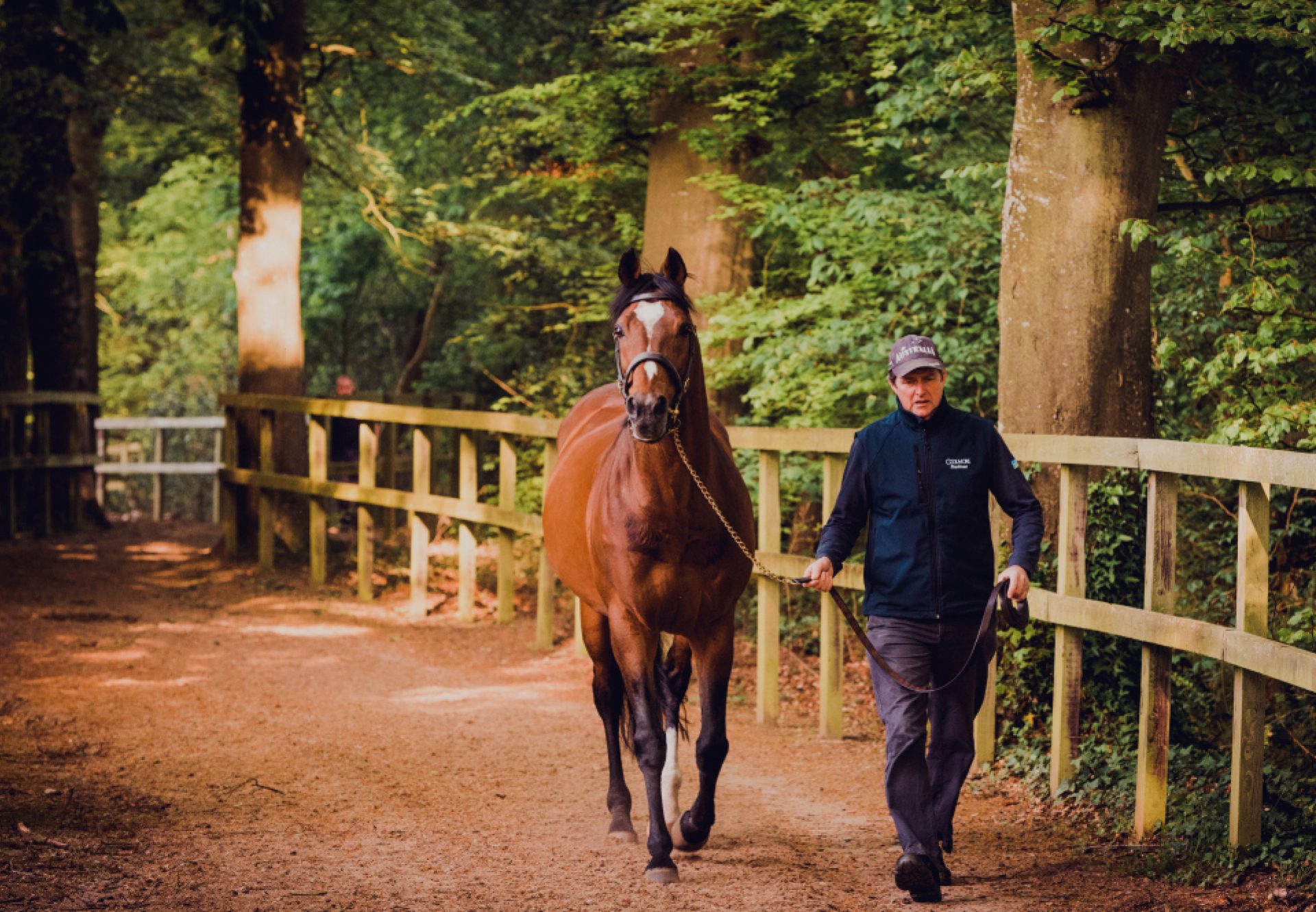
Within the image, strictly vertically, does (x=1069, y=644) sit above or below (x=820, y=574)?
below

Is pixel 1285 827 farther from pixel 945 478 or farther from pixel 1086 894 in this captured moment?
pixel 945 478

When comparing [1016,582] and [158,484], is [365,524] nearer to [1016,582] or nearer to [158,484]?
[1016,582]

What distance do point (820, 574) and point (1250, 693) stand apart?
5.13 ft

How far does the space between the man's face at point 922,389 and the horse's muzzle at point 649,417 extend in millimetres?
817

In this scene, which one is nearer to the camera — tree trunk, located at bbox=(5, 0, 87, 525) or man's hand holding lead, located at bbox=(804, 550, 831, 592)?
man's hand holding lead, located at bbox=(804, 550, 831, 592)

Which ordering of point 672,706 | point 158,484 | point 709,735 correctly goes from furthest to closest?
point 158,484, point 672,706, point 709,735

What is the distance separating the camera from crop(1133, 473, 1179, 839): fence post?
523 cm

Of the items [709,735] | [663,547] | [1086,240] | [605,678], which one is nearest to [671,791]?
[709,735]

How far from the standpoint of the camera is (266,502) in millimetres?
13172

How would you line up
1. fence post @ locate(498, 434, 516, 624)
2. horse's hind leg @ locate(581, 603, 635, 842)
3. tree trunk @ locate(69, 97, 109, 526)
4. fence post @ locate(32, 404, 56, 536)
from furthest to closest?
tree trunk @ locate(69, 97, 109, 526) < fence post @ locate(32, 404, 56, 536) < fence post @ locate(498, 434, 516, 624) < horse's hind leg @ locate(581, 603, 635, 842)

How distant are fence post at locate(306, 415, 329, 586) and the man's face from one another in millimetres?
8455

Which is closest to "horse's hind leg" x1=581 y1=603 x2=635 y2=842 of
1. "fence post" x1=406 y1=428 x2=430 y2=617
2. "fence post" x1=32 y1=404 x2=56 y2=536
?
"fence post" x1=406 y1=428 x2=430 y2=617

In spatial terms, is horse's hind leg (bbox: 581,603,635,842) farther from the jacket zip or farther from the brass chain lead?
the jacket zip

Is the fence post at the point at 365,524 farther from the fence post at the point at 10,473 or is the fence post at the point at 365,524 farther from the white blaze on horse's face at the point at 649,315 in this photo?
the white blaze on horse's face at the point at 649,315
